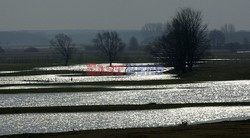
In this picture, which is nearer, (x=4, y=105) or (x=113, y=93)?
(x=4, y=105)

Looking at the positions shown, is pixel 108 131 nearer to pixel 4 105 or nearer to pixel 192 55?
pixel 4 105

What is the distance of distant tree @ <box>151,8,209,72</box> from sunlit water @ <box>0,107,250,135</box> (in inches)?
2350

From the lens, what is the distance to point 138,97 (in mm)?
59938

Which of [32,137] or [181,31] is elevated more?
[181,31]

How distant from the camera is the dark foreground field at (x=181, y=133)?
31.9 metres

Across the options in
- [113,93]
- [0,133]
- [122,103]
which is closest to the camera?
[0,133]

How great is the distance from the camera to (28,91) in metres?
69.1

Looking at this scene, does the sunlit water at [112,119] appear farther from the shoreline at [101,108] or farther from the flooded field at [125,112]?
the shoreline at [101,108]

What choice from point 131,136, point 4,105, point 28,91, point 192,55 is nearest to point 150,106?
point 4,105

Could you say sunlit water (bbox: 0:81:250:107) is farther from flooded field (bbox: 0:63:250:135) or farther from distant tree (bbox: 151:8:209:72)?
distant tree (bbox: 151:8:209:72)

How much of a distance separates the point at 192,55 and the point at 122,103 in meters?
56.4

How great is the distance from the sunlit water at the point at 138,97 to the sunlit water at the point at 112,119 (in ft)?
24.9

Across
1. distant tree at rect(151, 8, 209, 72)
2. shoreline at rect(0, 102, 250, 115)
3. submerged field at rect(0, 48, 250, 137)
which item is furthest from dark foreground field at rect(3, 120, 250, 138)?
distant tree at rect(151, 8, 209, 72)

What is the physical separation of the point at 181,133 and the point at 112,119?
1164 centimetres
